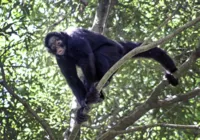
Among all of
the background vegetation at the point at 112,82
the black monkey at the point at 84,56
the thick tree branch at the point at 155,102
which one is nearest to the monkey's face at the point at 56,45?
the black monkey at the point at 84,56

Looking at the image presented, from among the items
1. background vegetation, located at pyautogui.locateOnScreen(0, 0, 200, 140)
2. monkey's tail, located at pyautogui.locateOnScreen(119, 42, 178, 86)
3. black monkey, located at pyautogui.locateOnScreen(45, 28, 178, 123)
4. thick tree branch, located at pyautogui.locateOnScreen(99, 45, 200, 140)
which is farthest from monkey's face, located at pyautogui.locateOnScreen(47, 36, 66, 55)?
thick tree branch, located at pyautogui.locateOnScreen(99, 45, 200, 140)

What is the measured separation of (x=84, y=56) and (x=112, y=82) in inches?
70.7

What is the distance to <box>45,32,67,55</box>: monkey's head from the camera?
6.05 m

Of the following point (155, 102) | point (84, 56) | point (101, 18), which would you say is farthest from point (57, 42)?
point (155, 102)

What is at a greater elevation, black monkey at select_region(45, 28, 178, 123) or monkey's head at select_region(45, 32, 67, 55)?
monkey's head at select_region(45, 32, 67, 55)

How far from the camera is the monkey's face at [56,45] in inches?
238

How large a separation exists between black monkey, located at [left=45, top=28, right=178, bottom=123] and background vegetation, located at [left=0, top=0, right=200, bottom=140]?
17.6 inches

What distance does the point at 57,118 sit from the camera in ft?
23.3

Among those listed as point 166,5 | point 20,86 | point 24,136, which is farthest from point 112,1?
point 24,136

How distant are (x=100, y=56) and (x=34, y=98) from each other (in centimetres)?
133

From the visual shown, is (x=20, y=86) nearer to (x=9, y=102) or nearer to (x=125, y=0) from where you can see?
(x=9, y=102)

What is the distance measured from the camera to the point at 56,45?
6.10 m

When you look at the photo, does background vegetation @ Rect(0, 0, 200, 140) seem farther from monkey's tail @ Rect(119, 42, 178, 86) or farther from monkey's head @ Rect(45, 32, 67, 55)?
monkey's head @ Rect(45, 32, 67, 55)

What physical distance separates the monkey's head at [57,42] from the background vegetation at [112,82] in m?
0.42
